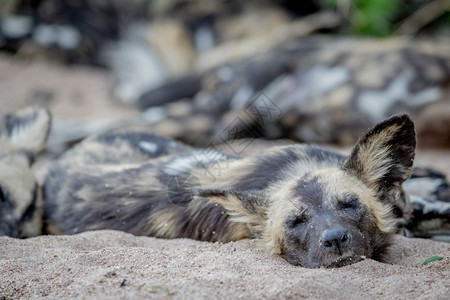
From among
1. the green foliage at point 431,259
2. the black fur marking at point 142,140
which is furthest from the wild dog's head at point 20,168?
the green foliage at point 431,259

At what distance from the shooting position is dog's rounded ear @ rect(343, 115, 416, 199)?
3051 mm

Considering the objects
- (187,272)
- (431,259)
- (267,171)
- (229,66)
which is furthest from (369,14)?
(187,272)

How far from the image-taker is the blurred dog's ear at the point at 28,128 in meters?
4.44

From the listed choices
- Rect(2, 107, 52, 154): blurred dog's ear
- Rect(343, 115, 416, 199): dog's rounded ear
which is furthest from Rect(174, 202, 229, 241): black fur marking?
Rect(2, 107, 52, 154): blurred dog's ear

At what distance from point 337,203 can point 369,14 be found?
5.12m

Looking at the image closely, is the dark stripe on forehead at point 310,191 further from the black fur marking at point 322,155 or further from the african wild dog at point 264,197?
the black fur marking at point 322,155

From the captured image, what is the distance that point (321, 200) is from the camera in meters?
2.91

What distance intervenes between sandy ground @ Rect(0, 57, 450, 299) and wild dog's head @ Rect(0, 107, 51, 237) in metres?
0.60

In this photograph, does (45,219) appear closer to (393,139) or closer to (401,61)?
(393,139)

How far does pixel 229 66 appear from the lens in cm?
699

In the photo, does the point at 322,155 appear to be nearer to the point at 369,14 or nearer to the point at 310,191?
the point at 310,191

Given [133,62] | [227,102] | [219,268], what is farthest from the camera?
[133,62]

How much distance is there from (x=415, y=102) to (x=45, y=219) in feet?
11.0

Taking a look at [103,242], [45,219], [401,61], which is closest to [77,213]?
[45,219]
